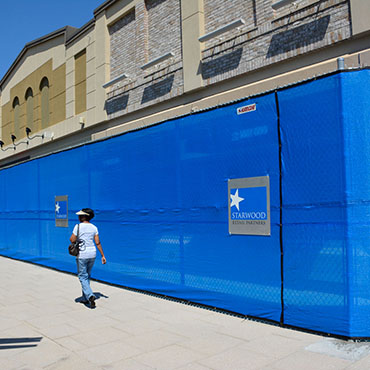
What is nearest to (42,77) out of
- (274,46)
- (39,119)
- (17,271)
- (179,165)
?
(39,119)

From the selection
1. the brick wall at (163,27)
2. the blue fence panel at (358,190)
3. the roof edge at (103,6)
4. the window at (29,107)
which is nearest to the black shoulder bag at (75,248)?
the blue fence panel at (358,190)

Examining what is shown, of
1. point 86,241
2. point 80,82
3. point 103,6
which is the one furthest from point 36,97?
point 86,241

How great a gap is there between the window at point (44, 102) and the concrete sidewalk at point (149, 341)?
1437 centimetres

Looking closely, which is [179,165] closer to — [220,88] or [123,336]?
[123,336]

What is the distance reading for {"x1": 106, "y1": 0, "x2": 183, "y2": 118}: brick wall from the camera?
483 inches

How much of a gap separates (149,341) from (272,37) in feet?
24.2

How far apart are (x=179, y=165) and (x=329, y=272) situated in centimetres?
306

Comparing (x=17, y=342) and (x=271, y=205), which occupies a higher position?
(x=271, y=205)

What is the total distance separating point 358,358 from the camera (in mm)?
4074

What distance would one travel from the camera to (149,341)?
488 cm

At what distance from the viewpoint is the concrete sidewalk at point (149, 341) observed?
415 cm

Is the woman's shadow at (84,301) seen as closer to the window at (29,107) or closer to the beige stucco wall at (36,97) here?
the beige stucco wall at (36,97)

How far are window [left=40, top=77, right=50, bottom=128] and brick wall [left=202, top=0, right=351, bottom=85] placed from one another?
11.4 metres

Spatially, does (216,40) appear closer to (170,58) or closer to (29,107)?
(170,58)
